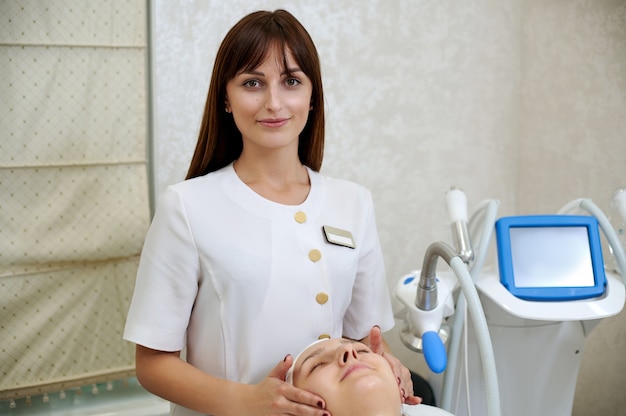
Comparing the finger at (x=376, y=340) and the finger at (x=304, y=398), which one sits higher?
the finger at (x=376, y=340)

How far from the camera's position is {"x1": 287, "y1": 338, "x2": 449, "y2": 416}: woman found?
Result: 44.9 inches

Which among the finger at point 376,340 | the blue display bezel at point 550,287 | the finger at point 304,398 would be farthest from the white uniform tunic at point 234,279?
the blue display bezel at point 550,287

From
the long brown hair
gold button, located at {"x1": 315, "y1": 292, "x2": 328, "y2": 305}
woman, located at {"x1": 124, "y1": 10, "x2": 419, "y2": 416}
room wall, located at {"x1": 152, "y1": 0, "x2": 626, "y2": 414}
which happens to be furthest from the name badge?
room wall, located at {"x1": 152, "y1": 0, "x2": 626, "y2": 414}

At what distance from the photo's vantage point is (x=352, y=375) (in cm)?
116

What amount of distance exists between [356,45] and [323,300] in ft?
4.88

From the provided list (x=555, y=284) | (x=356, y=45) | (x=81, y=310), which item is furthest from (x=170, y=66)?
(x=555, y=284)

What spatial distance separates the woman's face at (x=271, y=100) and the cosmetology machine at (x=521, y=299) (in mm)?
478

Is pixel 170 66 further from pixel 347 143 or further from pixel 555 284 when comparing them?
pixel 555 284

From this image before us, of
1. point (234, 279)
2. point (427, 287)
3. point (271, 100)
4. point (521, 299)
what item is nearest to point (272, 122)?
point (271, 100)

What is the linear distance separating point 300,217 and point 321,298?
17 centimetres

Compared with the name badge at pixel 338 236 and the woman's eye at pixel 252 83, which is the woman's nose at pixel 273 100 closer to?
the woman's eye at pixel 252 83

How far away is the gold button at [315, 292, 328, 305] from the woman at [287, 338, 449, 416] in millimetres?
123

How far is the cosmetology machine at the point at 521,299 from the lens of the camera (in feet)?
5.47

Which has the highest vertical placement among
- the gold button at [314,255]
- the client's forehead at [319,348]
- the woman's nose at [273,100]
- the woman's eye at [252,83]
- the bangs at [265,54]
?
the bangs at [265,54]
